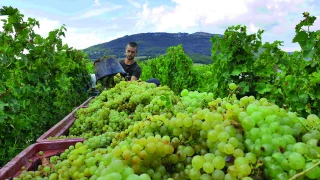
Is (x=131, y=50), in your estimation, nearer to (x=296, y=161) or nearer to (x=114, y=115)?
(x=114, y=115)

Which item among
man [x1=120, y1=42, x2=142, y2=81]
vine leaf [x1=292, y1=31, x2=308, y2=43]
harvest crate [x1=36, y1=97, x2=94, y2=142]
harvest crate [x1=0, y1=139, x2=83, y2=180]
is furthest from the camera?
man [x1=120, y1=42, x2=142, y2=81]

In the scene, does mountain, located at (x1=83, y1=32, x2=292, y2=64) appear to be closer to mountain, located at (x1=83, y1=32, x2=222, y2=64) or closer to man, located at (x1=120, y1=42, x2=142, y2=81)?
mountain, located at (x1=83, y1=32, x2=222, y2=64)

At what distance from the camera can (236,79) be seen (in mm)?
5281

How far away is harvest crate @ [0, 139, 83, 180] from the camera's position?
7.15ft

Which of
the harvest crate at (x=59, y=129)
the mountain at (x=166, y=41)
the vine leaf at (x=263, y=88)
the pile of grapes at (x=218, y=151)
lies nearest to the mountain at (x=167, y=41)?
the mountain at (x=166, y=41)

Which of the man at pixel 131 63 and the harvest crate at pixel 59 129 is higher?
the man at pixel 131 63

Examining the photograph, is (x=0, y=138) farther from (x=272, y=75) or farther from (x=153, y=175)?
(x=272, y=75)

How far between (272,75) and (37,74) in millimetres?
3504

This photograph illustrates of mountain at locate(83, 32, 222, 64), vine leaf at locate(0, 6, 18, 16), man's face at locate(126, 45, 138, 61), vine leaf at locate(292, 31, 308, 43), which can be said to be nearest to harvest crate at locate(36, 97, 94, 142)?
vine leaf at locate(0, 6, 18, 16)

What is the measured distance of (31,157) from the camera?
258 centimetres

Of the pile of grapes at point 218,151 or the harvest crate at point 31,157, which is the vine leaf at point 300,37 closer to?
the pile of grapes at point 218,151

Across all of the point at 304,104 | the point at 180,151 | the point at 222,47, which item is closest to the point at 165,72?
the point at 222,47

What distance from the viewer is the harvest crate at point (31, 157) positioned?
7.15 feet

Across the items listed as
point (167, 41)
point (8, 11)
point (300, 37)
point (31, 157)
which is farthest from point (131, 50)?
point (167, 41)
